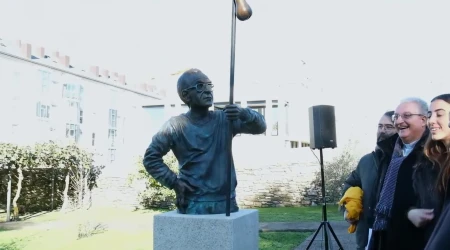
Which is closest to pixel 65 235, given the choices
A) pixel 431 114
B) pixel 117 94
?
pixel 431 114

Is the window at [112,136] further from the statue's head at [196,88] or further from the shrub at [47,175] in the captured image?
the statue's head at [196,88]

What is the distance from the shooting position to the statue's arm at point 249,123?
292 centimetres

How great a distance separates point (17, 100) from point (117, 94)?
35.5ft

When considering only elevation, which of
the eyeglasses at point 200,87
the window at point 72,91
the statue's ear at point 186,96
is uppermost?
the window at point 72,91

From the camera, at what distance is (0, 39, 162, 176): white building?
23.5 meters

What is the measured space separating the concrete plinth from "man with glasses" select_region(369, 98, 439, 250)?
79 cm

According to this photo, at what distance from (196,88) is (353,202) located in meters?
1.34

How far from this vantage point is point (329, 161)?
1434 cm

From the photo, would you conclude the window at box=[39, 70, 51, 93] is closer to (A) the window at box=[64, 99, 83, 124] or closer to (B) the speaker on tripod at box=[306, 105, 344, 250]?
(A) the window at box=[64, 99, 83, 124]

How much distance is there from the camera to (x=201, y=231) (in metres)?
2.72

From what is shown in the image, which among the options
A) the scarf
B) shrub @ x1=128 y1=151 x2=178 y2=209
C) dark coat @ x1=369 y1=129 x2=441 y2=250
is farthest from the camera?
shrub @ x1=128 y1=151 x2=178 y2=209

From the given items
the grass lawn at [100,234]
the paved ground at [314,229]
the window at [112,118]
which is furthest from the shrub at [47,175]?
the window at [112,118]

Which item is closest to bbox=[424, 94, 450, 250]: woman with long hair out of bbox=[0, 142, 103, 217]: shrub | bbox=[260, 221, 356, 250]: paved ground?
bbox=[260, 221, 356, 250]: paved ground

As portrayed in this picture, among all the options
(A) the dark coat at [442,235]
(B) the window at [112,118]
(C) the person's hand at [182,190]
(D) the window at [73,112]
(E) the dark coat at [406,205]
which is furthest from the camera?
(B) the window at [112,118]
